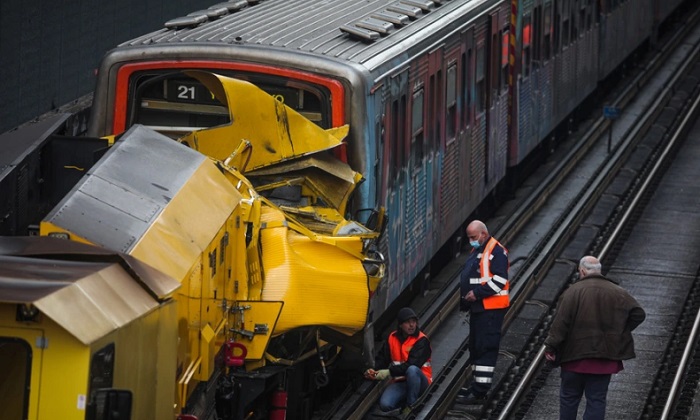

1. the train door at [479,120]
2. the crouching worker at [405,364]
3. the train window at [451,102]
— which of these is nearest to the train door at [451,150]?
the train window at [451,102]

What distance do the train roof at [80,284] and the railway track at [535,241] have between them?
509 cm

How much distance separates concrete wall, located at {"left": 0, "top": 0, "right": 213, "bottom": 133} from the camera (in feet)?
55.1

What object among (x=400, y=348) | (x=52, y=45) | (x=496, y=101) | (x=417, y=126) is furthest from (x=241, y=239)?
(x=52, y=45)

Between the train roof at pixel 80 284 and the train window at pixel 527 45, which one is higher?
the train window at pixel 527 45

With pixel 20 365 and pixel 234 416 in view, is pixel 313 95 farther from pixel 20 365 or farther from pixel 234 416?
pixel 20 365

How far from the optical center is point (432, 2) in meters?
15.2

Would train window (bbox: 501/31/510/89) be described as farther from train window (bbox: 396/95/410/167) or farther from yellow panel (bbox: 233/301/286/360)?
yellow panel (bbox: 233/301/286/360)

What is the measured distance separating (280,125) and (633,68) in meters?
21.0

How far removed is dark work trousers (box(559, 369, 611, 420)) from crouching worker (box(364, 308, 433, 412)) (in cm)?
136

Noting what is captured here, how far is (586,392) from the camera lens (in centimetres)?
1088

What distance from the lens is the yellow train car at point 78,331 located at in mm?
6465

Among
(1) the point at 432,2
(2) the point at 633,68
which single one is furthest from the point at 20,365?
(2) the point at 633,68

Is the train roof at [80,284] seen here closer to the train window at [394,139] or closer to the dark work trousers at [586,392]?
the dark work trousers at [586,392]

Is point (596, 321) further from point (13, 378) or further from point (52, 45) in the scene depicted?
point (52, 45)
